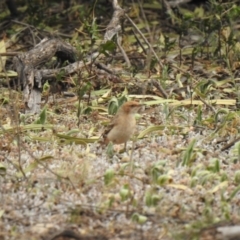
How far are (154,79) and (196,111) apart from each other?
684 millimetres

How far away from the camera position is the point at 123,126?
5195 millimetres

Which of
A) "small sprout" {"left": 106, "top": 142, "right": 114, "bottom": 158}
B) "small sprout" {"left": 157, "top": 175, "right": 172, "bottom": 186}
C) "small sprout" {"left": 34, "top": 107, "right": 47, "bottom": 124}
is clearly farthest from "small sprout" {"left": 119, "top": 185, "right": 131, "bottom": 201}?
"small sprout" {"left": 34, "top": 107, "right": 47, "bottom": 124}

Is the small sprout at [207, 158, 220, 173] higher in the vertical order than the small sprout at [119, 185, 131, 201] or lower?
higher

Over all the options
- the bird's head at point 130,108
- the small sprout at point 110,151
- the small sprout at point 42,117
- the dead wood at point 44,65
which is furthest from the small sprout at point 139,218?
the dead wood at point 44,65

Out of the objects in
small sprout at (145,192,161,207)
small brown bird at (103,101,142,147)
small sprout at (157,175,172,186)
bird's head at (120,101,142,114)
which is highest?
bird's head at (120,101,142,114)

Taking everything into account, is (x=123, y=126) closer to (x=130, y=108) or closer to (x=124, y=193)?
(x=130, y=108)

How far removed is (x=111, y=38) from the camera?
22.7ft

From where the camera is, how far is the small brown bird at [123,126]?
5191 millimetres

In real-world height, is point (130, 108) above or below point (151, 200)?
above

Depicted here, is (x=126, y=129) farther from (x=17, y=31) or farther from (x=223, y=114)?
(x=17, y=31)

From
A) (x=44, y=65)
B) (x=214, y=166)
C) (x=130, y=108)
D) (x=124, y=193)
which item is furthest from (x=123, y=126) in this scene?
(x=44, y=65)

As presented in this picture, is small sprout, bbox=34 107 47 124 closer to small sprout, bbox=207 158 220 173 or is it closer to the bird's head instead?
the bird's head

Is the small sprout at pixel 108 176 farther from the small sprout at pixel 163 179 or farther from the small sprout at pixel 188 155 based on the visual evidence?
the small sprout at pixel 188 155

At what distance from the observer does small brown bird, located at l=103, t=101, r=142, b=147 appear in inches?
204
